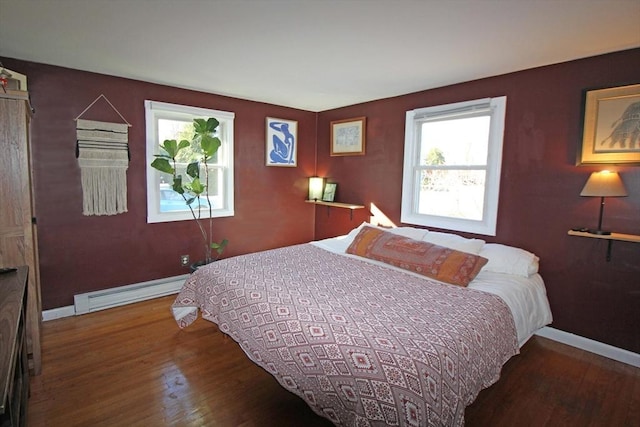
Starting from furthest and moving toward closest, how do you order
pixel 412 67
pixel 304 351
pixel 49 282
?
1. pixel 49 282
2. pixel 412 67
3. pixel 304 351

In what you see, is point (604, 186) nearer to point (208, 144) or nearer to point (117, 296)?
point (208, 144)

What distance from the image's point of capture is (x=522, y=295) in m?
2.30

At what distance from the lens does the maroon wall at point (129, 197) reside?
288 cm

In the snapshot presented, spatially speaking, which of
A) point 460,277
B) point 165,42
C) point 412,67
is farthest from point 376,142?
point 165,42

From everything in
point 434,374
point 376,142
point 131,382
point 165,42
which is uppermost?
point 165,42

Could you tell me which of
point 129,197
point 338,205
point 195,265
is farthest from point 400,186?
point 129,197

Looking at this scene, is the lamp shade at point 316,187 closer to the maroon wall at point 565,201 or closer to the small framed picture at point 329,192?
the small framed picture at point 329,192

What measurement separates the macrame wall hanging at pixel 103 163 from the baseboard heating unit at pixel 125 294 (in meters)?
0.77

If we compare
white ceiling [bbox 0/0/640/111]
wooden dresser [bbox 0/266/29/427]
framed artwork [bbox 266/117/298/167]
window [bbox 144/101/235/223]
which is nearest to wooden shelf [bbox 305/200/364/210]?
framed artwork [bbox 266/117/298/167]

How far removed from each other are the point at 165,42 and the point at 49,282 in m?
2.34

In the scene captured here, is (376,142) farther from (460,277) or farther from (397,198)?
(460,277)

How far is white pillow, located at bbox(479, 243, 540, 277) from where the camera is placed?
8.38ft

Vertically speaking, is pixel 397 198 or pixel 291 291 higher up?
pixel 397 198

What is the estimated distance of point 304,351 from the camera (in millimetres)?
1593
